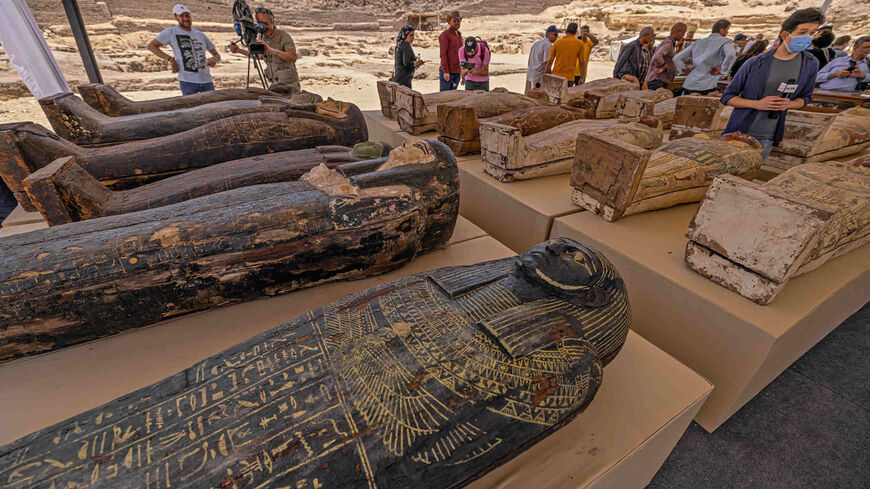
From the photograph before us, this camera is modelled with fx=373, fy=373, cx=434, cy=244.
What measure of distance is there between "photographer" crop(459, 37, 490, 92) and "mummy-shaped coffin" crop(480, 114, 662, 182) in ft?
8.95

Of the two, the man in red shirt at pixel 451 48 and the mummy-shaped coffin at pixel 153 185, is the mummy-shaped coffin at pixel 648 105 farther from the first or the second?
the mummy-shaped coffin at pixel 153 185

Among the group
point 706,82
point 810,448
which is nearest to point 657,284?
point 810,448

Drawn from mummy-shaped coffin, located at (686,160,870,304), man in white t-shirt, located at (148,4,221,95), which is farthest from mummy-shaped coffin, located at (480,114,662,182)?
man in white t-shirt, located at (148,4,221,95)

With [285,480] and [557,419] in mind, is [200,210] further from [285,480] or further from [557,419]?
[557,419]

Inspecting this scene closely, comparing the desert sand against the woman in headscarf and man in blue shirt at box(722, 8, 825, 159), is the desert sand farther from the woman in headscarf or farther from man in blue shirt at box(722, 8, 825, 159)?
man in blue shirt at box(722, 8, 825, 159)

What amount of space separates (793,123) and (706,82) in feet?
7.68

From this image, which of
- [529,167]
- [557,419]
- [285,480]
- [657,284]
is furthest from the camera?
[529,167]

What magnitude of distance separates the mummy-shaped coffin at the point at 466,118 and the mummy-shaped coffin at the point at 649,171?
4.10ft

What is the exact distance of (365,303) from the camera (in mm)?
1345

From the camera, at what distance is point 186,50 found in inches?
177

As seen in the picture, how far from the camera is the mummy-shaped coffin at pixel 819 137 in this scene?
3.11m

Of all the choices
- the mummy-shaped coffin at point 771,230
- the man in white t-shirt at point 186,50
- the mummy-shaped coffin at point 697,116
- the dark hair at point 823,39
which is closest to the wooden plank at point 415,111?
the mummy-shaped coffin at point 697,116

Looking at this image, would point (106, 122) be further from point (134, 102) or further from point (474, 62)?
point (474, 62)

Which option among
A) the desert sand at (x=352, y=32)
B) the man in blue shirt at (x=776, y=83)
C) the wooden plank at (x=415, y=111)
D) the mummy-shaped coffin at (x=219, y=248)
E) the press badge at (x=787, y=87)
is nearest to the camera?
the mummy-shaped coffin at (x=219, y=248)
